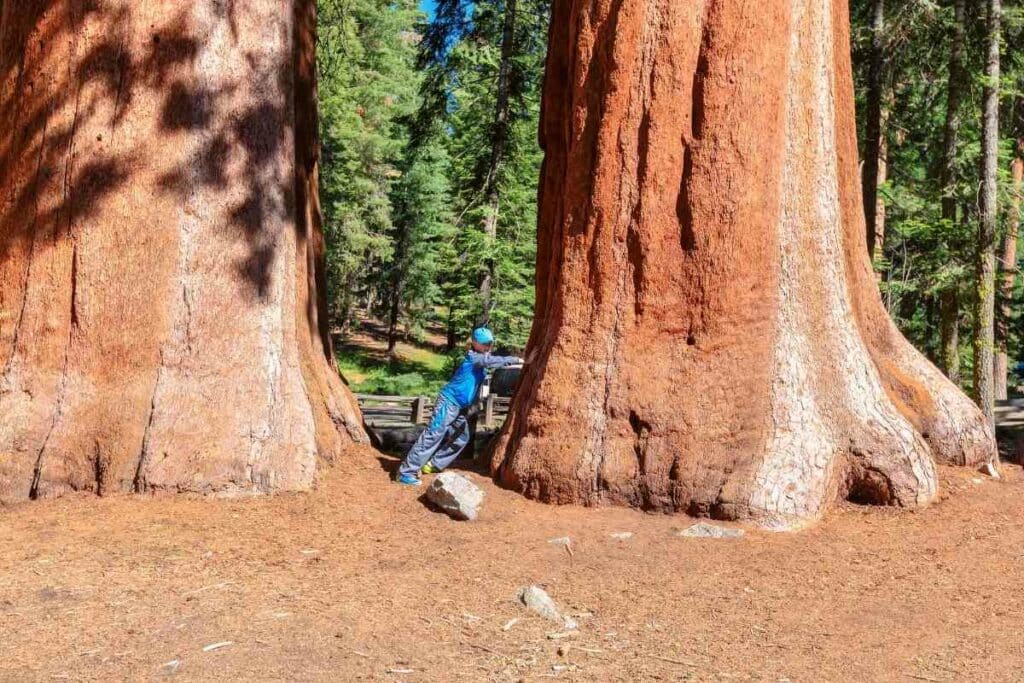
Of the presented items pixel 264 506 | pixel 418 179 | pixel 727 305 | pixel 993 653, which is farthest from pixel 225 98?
pixel 418 179

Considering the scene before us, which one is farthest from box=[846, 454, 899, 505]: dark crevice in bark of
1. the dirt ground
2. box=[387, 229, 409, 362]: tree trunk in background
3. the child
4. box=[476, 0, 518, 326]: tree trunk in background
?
box=[387, 229, 409, 362]: tree trunk in background

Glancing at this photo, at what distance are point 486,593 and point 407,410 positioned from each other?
1156 cm

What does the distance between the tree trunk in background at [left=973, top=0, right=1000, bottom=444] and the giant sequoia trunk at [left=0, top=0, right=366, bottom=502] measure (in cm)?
786

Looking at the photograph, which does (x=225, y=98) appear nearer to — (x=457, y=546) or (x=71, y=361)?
(x=71, y=361)

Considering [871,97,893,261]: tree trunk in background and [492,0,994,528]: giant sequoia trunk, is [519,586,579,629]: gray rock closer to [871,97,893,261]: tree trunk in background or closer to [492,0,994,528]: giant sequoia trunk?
[492,0,994,528]: giant sequoia trunk

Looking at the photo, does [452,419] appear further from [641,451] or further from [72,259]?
[72,259]

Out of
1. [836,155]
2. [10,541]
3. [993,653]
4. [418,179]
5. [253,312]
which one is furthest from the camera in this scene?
[418,179]

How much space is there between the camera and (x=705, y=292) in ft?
21.4

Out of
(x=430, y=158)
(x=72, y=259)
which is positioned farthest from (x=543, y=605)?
(x=430, y=158)

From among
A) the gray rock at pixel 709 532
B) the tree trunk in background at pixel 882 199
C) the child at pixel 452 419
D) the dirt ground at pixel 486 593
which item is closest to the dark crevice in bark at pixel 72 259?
the dirt ground at pixel 486 593

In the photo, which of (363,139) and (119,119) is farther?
(363,139)

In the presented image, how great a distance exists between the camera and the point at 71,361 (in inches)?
255

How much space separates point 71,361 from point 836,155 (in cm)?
611

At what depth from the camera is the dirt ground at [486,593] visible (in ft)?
13.7
